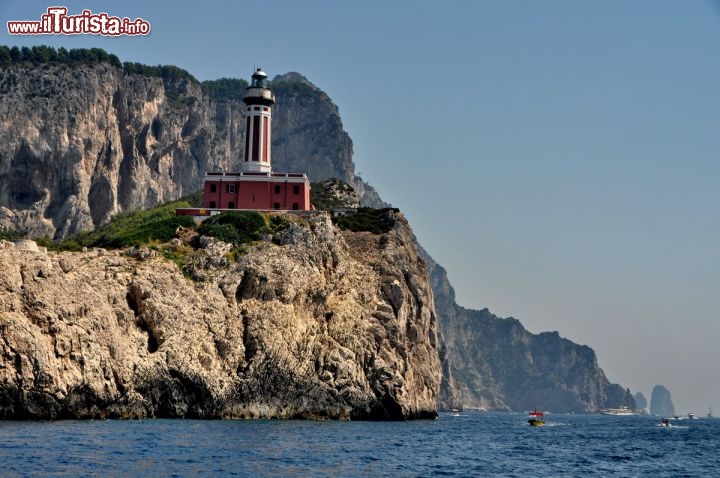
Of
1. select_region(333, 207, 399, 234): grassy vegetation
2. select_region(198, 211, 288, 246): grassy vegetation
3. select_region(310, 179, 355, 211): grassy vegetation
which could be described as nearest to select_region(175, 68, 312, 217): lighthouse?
select_region(333, 207, 399, 234): grassy vegetation

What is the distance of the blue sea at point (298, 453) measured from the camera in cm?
4438

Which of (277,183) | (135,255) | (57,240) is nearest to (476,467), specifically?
(135,255)

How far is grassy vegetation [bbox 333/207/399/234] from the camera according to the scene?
10069 cm

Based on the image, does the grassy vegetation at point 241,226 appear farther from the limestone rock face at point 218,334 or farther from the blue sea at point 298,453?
the blue sea at point 298,453

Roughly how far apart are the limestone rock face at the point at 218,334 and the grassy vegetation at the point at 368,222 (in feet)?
14.6

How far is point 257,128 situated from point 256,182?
208 inches

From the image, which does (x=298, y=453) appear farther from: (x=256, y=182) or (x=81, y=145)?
(x=81, y=145)

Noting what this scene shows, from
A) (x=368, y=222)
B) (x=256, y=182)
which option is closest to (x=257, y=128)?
(x=256, y=182)

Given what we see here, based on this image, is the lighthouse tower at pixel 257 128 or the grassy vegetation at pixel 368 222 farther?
the grassy vegetation at pixel 368 222

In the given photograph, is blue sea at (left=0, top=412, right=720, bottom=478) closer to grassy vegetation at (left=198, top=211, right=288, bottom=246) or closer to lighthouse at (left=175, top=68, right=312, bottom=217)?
grassy vegetation at (left=198, top=211, right=288, bottom=246)

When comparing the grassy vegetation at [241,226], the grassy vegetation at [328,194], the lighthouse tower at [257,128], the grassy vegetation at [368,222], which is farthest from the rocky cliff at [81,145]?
the grassy vegetation at [241,226]

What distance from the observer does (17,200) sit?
444ft

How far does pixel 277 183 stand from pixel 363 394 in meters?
27.0

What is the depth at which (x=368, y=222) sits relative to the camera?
102938 millimetres
